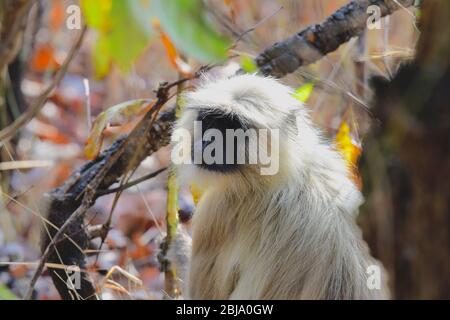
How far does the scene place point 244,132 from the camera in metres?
4.07

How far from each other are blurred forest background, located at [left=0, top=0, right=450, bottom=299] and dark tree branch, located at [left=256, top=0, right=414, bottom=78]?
5.8 inches

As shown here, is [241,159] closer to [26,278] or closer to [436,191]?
[436,191]

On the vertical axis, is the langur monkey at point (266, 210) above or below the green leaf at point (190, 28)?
below

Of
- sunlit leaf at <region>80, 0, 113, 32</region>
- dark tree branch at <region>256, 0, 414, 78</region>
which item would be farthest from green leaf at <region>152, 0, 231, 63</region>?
dark tree branch at <region>256, 0, 414, 78</region>

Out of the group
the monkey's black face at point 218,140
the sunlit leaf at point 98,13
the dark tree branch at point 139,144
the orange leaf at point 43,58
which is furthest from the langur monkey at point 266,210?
the orange leaf at point 43,58

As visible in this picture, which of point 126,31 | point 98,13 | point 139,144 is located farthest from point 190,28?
point 139,144

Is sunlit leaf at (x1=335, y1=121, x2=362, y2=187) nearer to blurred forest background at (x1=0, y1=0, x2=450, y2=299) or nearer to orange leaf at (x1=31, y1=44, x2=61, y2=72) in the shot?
blurred forest background at (x1=0, y1=0, x2=450, y2=299)

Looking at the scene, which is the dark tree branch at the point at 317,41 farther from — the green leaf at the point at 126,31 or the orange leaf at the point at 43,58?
the orange leaf at the point at 43,58

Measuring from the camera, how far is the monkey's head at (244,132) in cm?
402

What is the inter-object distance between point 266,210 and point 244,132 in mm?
435

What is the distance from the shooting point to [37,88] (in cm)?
905

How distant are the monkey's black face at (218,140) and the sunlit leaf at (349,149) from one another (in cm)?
69

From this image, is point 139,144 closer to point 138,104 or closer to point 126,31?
point 138,104

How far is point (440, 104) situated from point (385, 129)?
0.20m
